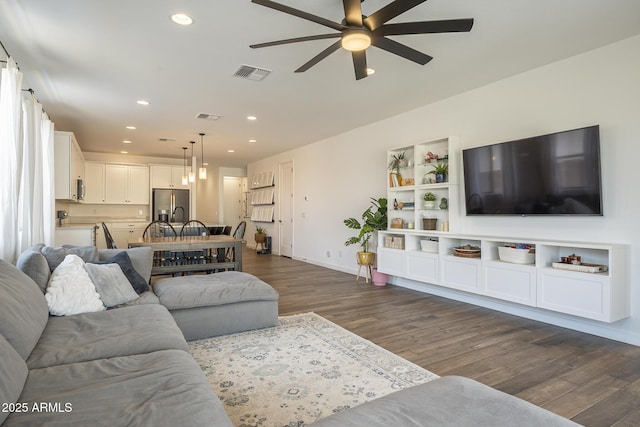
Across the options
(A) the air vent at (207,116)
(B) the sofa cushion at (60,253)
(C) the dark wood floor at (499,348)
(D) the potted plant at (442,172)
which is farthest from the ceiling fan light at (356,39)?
(A) the air vent at (207,116)

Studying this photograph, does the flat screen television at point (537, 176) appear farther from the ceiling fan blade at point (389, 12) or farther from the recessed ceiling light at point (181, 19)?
the recessed ceiling light at point (181, 19)

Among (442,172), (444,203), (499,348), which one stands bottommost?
(499,348)

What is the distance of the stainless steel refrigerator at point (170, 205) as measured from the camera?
30.0 ft

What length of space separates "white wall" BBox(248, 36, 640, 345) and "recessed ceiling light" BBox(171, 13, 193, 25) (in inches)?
137

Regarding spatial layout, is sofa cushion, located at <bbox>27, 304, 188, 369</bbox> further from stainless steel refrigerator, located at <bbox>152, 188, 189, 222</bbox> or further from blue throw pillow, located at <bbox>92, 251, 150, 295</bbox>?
stainless steel refrigerator, located at <bbox>152, 188, 189, 222</bbox>

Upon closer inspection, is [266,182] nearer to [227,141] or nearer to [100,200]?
[227,141]

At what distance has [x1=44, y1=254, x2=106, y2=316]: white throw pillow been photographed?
251 centimetres

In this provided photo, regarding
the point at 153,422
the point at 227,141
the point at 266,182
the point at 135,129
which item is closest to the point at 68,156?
the point at 135,129

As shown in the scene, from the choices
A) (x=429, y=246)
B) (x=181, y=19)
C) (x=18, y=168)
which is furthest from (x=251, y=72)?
(x=429, y=246)

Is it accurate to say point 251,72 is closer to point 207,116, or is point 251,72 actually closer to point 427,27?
point 207,116

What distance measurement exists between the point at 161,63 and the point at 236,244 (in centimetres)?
268

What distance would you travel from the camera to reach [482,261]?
4.11 m

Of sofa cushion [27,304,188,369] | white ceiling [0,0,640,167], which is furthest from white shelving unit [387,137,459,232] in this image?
sofa cushion [27,304,188,369]

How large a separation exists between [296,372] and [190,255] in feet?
12.1
